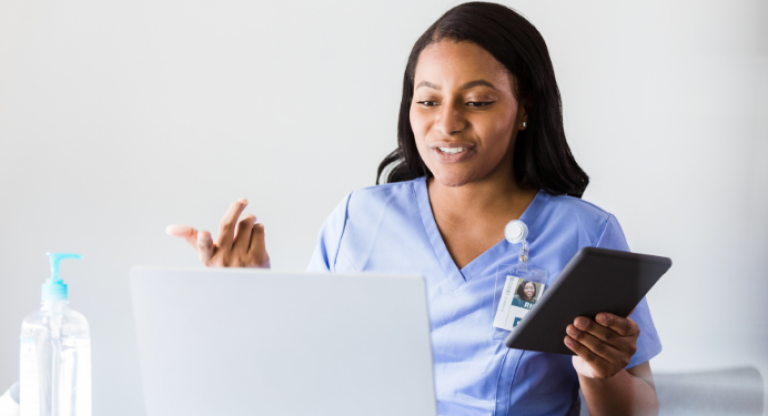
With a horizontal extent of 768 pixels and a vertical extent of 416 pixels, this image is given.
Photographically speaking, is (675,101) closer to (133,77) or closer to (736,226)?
(736,226)

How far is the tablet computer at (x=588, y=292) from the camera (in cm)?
69

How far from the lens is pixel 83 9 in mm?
1612

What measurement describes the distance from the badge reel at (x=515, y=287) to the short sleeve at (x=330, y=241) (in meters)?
0.33

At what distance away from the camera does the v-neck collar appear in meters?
1.04

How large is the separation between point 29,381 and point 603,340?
A: 74cm

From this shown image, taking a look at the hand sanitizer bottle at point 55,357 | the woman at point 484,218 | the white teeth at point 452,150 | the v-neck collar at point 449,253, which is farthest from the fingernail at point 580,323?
the hand sanitizer bottle at point 55,357

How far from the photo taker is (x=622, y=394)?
38.1 inches

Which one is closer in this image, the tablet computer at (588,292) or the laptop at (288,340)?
the laptop at (288,340)

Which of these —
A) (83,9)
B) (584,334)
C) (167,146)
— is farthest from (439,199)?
(83,9)

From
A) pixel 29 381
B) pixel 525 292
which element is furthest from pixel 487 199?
Answer: pixel 29 381

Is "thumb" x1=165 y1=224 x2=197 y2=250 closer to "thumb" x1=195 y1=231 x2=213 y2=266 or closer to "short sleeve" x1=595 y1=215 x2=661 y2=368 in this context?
"thumb" x1=195 y1=231 x2=213 y2=266

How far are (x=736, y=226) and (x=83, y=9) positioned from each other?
5.26ft

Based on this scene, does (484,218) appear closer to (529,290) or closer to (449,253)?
(449,253)

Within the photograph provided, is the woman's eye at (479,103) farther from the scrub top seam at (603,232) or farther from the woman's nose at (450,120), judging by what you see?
the scrub top seam at (603,232)
